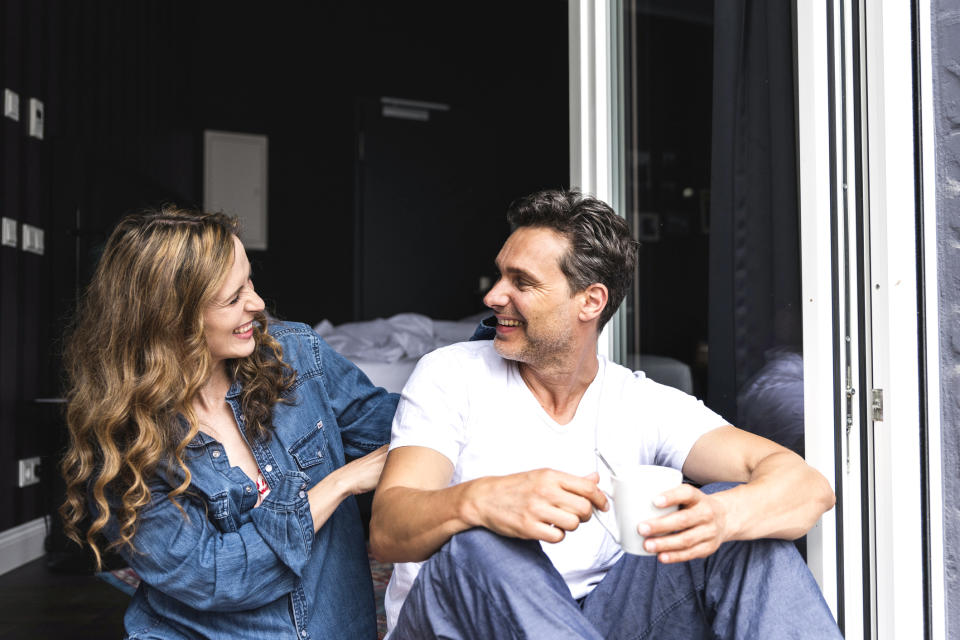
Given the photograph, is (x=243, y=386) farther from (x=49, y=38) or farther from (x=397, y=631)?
(x=49, y=38)

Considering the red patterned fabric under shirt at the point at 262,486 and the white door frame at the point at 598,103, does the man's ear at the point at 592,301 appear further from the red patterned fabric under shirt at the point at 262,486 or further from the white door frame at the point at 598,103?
the red patterned fabric under shirt at the point at 262,486

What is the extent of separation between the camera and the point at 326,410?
156cm

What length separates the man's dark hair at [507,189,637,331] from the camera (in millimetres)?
1489

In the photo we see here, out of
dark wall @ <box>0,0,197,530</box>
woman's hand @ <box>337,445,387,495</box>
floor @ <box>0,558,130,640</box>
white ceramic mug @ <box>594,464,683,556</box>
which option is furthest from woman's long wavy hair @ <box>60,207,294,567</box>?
dark wall @ <box>0,0,197,530</box>

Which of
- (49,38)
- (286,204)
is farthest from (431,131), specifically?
(49,38)

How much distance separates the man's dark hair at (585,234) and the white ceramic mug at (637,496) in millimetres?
556

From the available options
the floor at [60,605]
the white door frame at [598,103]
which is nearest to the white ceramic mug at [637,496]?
the white door frame at [598,103]

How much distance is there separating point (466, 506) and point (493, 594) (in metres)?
0.12

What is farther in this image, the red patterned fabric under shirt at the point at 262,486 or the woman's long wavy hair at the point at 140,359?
the red patterned fabric under shirt at the point at 262,486

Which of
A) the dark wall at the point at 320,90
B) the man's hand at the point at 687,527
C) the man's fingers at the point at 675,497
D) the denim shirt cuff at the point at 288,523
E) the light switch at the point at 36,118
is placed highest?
the dark wall at the point at 320,90

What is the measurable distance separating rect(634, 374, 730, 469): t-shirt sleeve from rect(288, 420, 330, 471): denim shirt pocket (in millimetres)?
617

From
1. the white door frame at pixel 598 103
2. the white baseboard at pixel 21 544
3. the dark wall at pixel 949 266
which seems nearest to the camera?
the dark wall at pixel 949 266

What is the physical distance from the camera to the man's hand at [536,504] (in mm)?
1045

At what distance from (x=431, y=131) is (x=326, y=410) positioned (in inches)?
171
